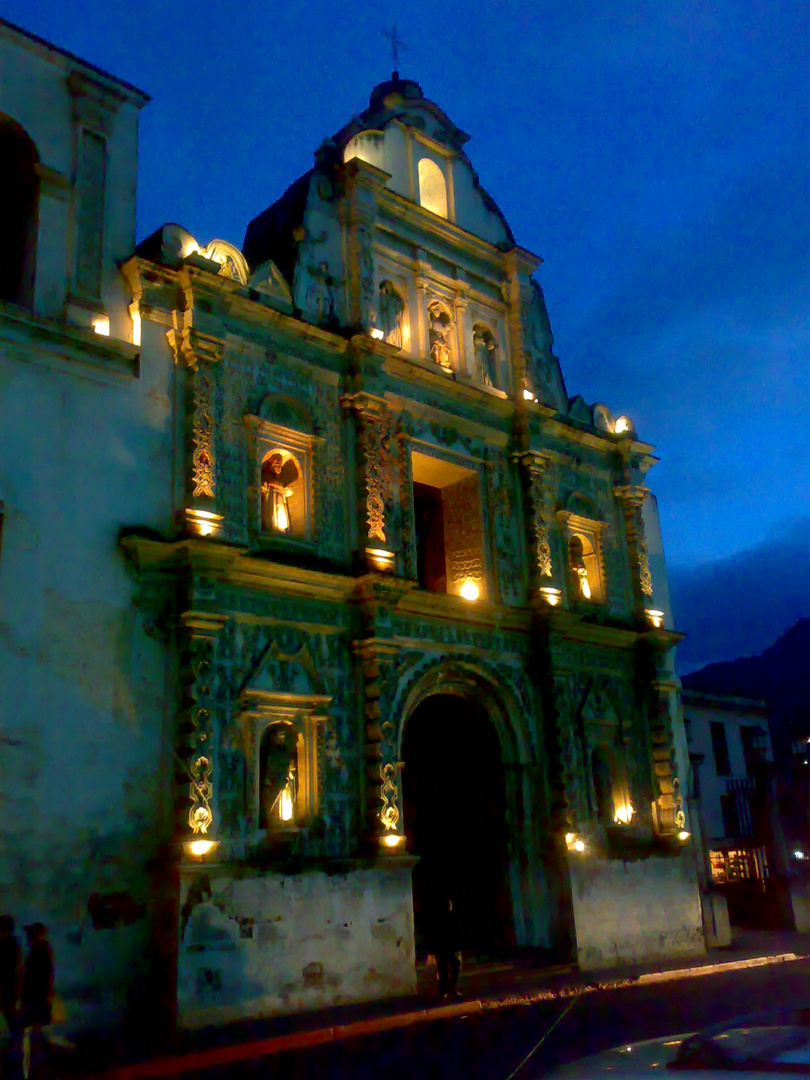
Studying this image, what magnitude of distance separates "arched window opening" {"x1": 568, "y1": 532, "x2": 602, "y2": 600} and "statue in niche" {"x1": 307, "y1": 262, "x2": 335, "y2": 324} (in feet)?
22.2

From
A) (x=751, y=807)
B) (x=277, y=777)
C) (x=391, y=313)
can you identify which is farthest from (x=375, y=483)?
(x=751, y=807)

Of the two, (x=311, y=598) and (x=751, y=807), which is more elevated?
(x=311, y=598)

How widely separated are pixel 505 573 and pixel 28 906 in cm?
981

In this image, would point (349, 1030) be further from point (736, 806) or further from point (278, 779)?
point (736, 806)

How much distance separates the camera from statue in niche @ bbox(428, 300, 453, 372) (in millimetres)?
18344

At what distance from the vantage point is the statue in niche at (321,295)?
16406 mm

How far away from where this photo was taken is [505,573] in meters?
17.9

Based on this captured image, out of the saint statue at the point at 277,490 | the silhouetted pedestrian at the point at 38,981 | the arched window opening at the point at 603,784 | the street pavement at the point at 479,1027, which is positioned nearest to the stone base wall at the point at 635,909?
the street pavement at the point at 479,1027

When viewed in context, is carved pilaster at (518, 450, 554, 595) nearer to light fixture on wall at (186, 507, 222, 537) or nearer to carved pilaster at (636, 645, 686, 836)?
carved pilaster at (636, 645, 686, 836)

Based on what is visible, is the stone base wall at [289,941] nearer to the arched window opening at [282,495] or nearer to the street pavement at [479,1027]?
the street pavement at [479,1027]

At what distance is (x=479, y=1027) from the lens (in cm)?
1159

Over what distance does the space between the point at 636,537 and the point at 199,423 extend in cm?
1041

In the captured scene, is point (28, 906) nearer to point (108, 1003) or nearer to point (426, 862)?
point (108, 1003)

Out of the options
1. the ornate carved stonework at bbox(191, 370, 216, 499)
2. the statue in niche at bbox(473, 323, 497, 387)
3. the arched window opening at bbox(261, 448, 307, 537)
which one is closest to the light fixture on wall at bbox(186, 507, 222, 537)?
the ornate carved stonework at bbox(191, 370, 216, 499)
